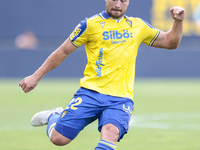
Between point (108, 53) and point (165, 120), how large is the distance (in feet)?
15.3

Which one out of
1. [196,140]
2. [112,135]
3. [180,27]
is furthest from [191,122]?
[112,135]

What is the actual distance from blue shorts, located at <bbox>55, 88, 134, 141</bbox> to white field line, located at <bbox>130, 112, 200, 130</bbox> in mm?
3705

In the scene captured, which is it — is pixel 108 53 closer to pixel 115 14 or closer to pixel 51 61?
pixel 115 14

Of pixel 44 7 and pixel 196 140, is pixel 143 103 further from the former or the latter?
pixel 44 7

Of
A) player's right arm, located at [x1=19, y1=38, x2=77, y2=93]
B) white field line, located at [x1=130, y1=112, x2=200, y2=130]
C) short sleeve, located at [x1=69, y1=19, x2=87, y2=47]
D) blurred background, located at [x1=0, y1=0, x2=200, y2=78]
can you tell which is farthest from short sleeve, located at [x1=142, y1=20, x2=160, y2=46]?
blurred background, located at [x1=0, y1=0, x2=200, y2=78]

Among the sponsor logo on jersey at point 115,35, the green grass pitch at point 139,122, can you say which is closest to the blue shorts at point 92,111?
the sponsor logo on jersey at point 115,35

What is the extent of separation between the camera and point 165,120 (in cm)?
920

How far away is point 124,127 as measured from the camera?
183 inches

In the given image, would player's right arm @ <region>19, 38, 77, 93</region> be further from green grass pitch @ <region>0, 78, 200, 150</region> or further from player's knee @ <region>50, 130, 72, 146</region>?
green grass pitch @ <region>0, 78, 200, 150</region>

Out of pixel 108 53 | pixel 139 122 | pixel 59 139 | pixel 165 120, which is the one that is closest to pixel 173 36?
pixel 108 53

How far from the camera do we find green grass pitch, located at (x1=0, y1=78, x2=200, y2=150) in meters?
6.53

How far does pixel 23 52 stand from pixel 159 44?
51.3 feet

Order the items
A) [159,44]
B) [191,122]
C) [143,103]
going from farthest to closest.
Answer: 1. [143,103]
2. [191,122]
3. [159,44]

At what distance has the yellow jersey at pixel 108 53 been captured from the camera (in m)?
4.88
